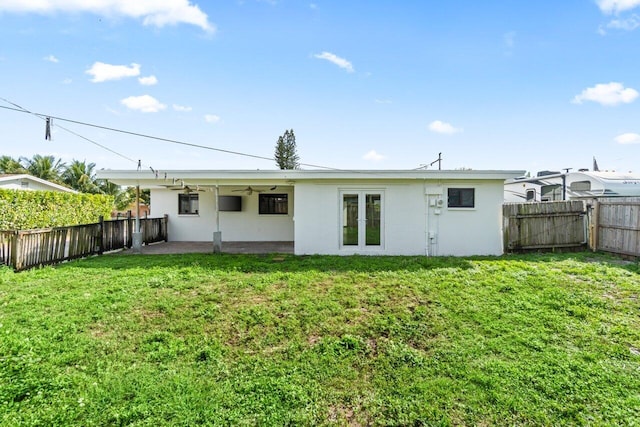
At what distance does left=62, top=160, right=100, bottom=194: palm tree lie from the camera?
22.8 metres

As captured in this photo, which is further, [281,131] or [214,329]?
[281,131]

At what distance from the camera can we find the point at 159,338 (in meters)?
4.14

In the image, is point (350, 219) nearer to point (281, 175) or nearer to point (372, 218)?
point (372, 218)

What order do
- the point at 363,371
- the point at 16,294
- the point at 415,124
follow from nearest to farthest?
the point at 363,371 → the point at 16,294 → the point at 415,124

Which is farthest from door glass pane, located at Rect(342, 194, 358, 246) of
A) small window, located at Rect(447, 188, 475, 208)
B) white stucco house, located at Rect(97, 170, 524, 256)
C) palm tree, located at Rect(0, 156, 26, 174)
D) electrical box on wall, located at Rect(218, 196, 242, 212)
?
palm tree, located at Rect(0, 156, 26, 174)

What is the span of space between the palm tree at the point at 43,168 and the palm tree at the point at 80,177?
635mm

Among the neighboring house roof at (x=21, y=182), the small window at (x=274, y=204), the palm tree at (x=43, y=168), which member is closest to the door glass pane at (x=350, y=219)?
the small window at (x=274, y=204)

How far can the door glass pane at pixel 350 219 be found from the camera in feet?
30.3

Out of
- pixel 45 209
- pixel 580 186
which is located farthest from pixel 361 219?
pixel 45 209

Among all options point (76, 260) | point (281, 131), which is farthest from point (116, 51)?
point (281, 131)

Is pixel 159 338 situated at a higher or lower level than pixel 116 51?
lower

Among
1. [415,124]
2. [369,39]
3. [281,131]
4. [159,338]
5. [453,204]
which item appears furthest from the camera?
[281,131]

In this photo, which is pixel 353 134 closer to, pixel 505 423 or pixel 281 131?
pixel 505 423

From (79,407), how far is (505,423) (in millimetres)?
3813
